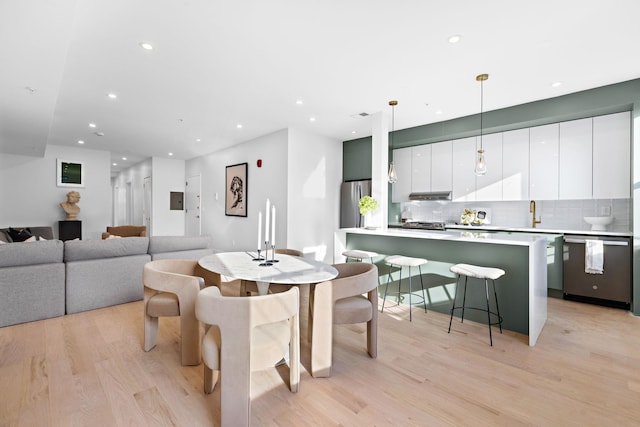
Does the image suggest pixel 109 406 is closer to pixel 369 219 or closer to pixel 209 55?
pixel 209 55

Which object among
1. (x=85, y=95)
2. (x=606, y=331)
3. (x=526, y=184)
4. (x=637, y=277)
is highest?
(x=85, y=95)

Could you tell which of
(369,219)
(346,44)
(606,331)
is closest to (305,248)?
(369,219)

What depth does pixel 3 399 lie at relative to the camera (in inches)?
71.4

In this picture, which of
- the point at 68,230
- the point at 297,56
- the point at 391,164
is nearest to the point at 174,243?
the point at 297,56

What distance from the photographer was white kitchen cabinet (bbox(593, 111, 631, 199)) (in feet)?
11.9

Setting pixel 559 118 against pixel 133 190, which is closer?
pixel 559 118

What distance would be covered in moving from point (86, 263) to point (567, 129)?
611 cm

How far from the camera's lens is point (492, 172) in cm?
467

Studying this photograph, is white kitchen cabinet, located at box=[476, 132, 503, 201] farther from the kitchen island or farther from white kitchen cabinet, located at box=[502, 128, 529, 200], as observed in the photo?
the kitchen island

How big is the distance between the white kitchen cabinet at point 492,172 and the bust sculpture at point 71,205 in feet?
27.1

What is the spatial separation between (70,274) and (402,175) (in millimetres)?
5106

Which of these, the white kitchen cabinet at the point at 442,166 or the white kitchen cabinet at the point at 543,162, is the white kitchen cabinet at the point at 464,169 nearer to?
the white kitchen cabinet at the point at 442,166

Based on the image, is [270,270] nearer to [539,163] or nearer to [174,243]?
[174,243]

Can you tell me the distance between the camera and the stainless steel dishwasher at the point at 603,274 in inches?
137
